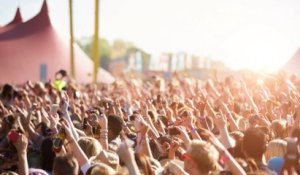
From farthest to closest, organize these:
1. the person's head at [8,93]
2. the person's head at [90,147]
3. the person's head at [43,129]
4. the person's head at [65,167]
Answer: the person's head at [8,93] → the person's head at [43,129] → the person's head at [90,147] → the person's head at [65,167]

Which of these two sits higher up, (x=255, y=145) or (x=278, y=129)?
(x=255, y=145)

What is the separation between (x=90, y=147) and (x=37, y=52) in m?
25.7

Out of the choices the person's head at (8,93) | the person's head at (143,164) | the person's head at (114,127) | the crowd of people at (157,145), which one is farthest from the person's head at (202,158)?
the person's head at (8,93)

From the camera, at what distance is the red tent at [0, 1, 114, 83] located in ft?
92.3

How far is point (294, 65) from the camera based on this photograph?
18703 millimetres

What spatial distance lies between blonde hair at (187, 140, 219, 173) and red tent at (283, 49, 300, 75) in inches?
604

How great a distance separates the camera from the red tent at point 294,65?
18513mm

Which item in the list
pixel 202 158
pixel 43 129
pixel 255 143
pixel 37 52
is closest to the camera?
pixel 202 158

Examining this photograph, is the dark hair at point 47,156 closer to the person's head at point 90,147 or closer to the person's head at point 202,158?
the person's head at point 90,147

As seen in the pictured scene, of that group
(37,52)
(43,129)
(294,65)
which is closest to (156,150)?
(43,129)

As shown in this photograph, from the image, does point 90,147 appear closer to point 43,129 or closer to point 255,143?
point 255,143

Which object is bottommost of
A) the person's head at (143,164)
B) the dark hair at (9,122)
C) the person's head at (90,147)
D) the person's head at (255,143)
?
the dark hair at (9,122)

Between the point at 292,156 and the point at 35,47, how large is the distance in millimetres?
26929

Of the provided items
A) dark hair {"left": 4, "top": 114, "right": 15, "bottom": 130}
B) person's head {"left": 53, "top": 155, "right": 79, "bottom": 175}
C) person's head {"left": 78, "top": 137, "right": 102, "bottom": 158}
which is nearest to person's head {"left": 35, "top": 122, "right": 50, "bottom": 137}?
dark hair {"left": 4, "top": 114, "right": 15, "bottom": 130}
